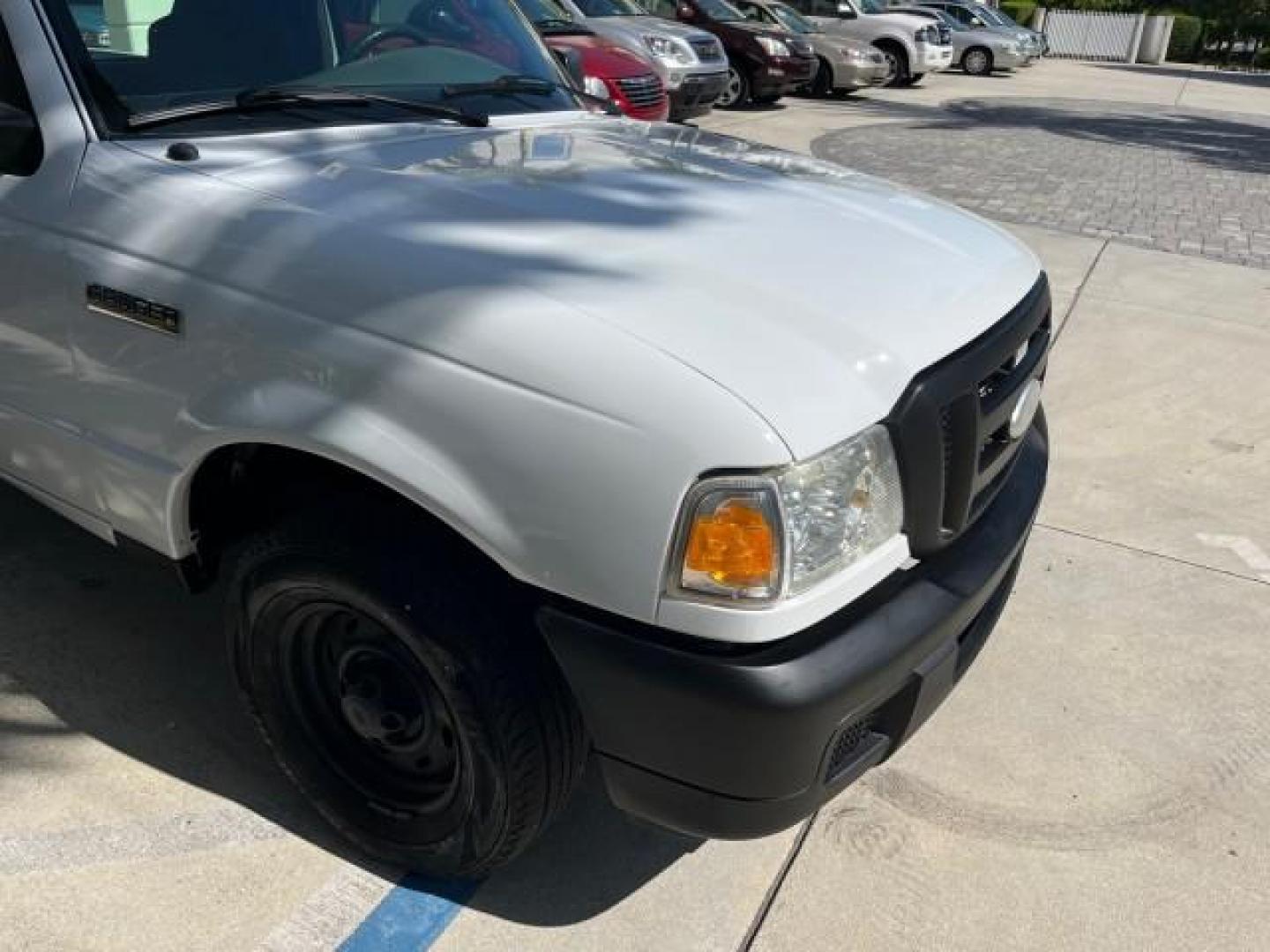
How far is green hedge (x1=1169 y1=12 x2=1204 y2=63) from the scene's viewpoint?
40.0 meters

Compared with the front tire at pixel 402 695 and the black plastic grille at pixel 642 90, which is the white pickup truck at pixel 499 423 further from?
the black plastic grille at pixel 642 90

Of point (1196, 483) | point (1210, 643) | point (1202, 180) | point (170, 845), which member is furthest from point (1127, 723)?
point (1202, 180)

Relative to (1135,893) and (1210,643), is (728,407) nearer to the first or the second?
(1135,893)

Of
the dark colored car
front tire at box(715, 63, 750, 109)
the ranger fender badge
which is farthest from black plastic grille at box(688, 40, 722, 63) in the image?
the ranger fender badge

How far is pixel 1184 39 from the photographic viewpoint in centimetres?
4044

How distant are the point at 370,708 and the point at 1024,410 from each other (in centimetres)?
151

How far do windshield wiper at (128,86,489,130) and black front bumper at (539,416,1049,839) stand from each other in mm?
1432

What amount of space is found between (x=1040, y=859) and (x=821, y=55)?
17.0 metres

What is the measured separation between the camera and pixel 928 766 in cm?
286

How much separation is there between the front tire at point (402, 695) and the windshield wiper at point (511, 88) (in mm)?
1478

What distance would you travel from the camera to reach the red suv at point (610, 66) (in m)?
9.95

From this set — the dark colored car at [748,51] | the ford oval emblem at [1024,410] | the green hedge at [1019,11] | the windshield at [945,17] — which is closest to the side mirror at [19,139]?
the ford oval emblem at [1024,410]

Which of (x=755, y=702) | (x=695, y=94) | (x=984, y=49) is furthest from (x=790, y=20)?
(x=755, y=702)

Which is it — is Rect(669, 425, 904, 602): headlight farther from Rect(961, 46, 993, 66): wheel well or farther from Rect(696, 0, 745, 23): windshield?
Rect(961, 46, 993, 66): wheel well
